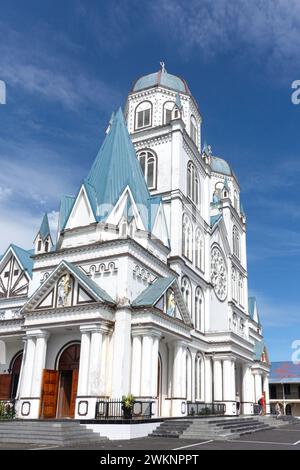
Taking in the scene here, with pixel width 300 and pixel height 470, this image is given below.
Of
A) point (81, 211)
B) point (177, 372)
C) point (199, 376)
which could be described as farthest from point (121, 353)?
point (199, 376)

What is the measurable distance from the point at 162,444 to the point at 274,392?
179 ft

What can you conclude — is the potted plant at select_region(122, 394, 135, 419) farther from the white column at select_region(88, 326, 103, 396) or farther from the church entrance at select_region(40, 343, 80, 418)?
the church entrance at select_region(40, 343, 80, 418)

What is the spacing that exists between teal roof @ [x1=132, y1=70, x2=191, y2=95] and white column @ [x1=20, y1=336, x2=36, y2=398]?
→ 79.4 feet

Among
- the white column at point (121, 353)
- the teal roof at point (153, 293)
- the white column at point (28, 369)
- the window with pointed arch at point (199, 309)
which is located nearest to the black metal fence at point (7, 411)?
the white column at point (28, 369)

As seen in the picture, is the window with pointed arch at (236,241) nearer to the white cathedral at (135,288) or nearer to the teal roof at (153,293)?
the white cathedral at (135,288)

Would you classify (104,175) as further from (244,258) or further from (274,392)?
(274,392)

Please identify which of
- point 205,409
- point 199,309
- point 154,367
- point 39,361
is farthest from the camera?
point 199,309

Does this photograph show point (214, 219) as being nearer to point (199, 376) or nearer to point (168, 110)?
A: point (168, 110)

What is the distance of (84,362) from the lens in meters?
22.8

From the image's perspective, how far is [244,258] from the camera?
49844 millimetres

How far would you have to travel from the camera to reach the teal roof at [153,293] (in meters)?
24.6

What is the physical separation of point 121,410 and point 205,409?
408 inches

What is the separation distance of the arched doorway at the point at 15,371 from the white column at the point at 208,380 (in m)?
13.8

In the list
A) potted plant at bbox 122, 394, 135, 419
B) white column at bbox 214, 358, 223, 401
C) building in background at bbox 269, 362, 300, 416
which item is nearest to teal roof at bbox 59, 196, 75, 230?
potted plant at bbox 122, 394, 135, 419
